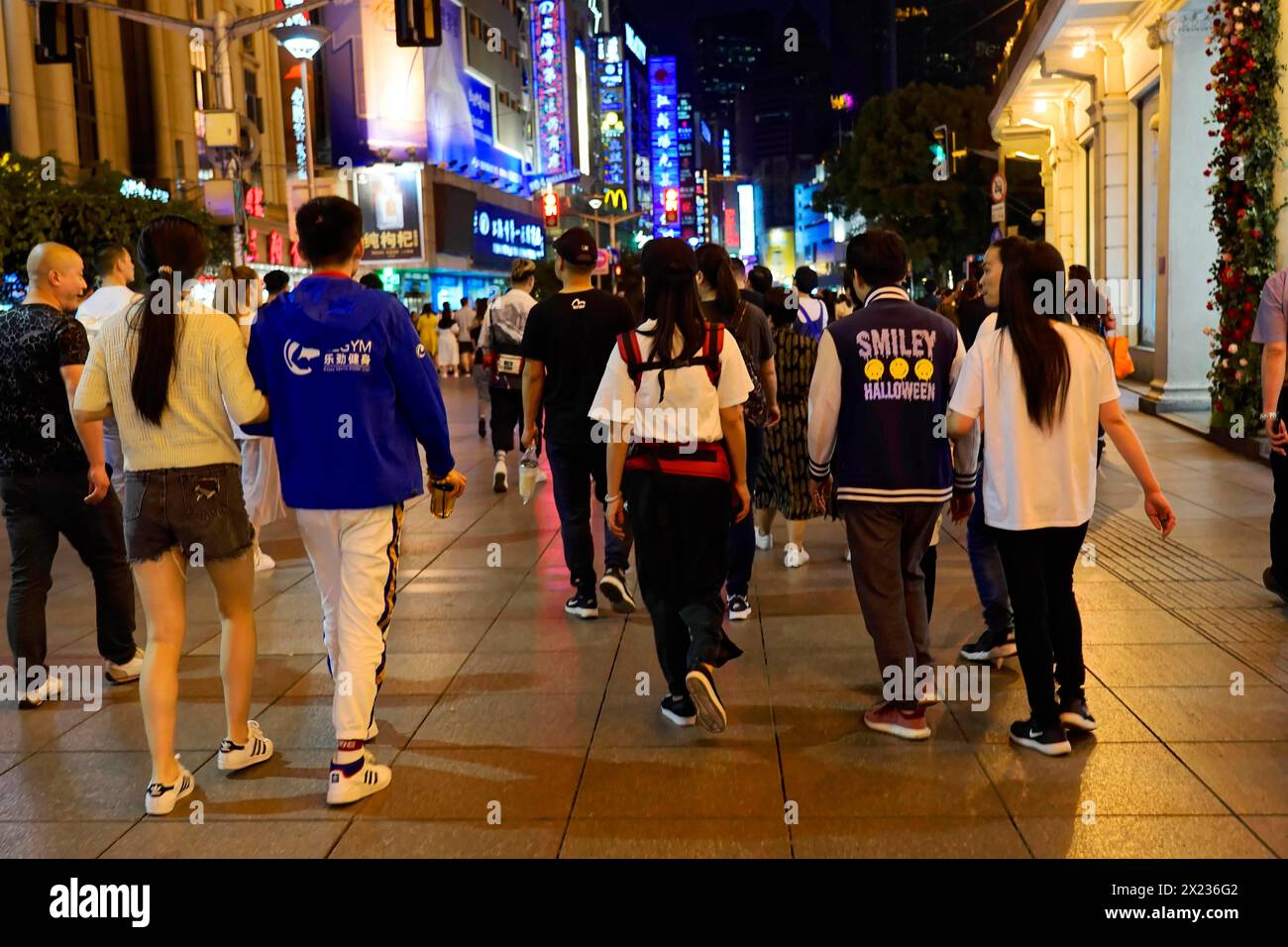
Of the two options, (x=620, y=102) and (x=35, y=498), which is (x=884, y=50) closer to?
(x=620, y=102)

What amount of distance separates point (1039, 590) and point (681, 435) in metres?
1.43

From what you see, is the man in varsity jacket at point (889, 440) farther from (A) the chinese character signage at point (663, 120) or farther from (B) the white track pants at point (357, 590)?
(A) the chinese character signage at point (663, 120)

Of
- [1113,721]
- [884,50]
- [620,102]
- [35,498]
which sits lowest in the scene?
[1113,721]

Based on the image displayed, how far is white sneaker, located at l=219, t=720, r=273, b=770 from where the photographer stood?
184 inches

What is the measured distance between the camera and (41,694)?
5.64 metres

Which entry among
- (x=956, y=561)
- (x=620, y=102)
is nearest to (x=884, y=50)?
(x=620, y=102)

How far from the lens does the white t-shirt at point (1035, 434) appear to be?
4590 mm

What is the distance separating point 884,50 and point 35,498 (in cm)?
16311

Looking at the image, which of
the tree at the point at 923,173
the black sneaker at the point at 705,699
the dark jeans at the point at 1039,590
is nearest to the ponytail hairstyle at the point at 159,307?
the black sneaker at the point at 705,699

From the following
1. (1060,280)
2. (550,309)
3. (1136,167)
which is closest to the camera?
(1060,280)

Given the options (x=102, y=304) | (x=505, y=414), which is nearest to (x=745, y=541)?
(x=102, y=304)

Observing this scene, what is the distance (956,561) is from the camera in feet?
26.5

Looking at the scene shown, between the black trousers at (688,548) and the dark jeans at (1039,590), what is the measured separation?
1060 mm

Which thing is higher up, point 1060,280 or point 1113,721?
point 1060,280
